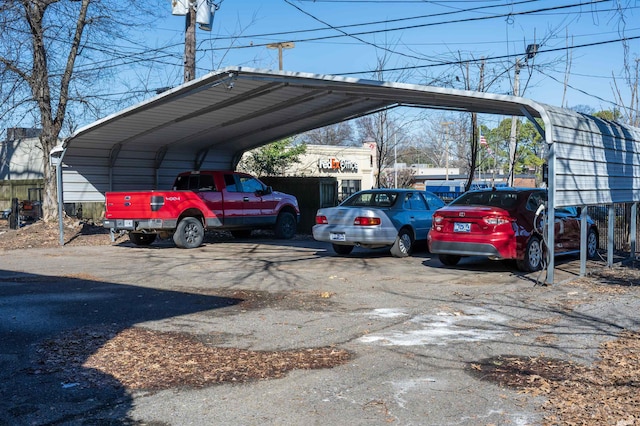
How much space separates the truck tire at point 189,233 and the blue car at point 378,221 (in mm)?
3879

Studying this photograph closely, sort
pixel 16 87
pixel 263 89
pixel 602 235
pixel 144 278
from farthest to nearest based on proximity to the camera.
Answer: pixel 16 87, pixel 602 235, pixel 263 89, pixel 144 278

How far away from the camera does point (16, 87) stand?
19.8 metres

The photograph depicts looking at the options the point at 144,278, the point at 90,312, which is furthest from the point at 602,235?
the point at 90,312

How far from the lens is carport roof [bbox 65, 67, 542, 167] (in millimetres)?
12125

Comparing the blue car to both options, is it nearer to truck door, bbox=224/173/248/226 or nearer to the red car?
the red car

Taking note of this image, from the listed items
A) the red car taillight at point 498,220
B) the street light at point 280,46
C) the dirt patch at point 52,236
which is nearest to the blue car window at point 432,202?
the red car taillight at point 498,220

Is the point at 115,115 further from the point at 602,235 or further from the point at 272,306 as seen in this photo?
→ the point at 602,235

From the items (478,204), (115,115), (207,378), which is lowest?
(207,378)

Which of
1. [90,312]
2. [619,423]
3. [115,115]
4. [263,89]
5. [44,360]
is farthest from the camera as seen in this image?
[115,115]

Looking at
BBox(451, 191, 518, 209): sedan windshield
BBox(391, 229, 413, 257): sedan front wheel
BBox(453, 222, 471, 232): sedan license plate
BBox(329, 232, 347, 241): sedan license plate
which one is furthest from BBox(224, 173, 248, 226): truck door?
BBox(453, 222, 471, 232): sedan license plate

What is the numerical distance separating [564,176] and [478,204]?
1.97 m

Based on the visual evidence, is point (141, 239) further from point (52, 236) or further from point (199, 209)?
point (52, 236)

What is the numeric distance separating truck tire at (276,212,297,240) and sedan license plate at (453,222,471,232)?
857 cm

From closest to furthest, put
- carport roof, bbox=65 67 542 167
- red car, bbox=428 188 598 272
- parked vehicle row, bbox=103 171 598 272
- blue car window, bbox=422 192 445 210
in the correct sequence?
1. red car, bbox=428 188 598 272
2. parked vehicle row, bbox=103 171 598 272
3. carport roof, bbox=65 67 542 167
4. blue car window, bbox=422 192 445 210
